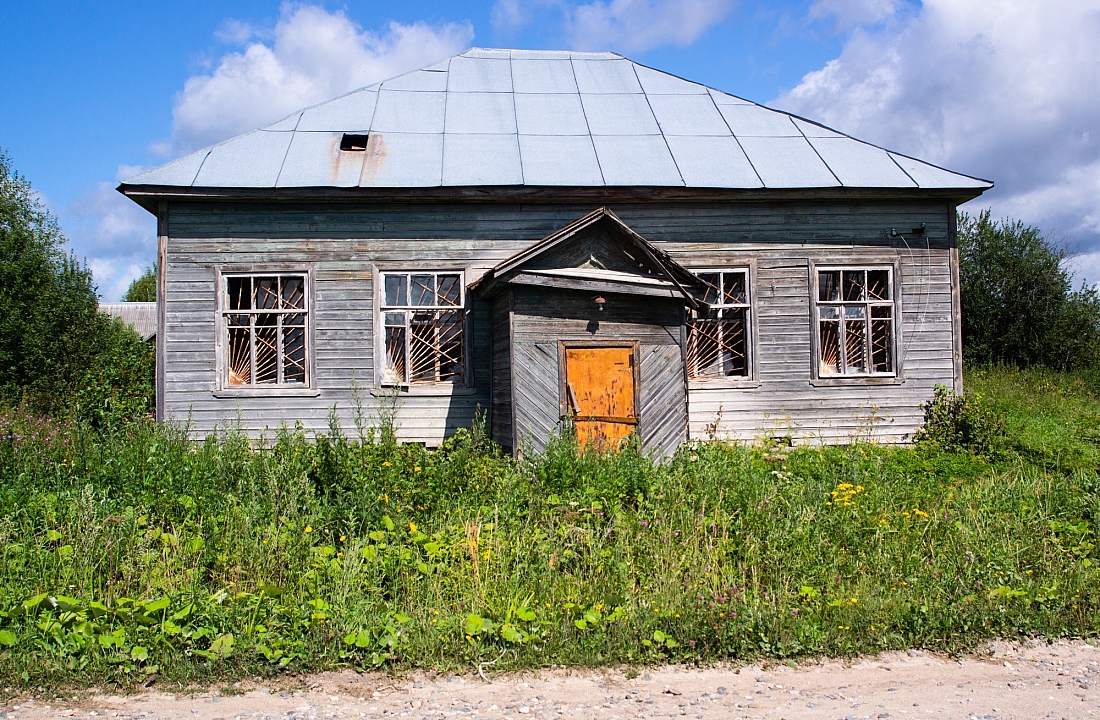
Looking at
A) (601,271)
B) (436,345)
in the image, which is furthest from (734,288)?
(436,345)

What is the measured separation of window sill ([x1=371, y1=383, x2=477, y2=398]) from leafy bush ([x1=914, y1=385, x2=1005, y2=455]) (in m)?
6.35

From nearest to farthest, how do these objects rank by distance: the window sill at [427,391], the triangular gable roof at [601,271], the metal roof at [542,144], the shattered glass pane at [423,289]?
the triangular gable roof at [601,271]
the window sill at [427,391]
the metal roof at [542,144]
the shattered glass pane at [423,289]

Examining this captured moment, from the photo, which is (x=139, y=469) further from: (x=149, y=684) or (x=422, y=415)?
(x=422, y=415)

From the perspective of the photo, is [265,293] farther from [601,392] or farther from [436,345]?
[601,392]

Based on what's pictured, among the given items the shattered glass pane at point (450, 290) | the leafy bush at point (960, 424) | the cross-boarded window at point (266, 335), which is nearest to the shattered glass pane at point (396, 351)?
the shattered glass pane at point (450, 290)

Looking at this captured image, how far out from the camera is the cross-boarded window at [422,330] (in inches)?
399

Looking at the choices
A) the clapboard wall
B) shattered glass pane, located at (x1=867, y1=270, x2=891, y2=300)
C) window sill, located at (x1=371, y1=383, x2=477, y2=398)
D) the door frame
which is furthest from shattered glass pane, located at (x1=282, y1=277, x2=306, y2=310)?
shattered glass pane, located at (x1=867, y1=270, x2=891, y2=300)

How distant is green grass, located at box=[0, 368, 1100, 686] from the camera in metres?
4.15

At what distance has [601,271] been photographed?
883 cm

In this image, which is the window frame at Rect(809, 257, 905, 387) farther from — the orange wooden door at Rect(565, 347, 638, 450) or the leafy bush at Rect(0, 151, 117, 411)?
the leafy bush at Rect(0, 151, 117, 411)

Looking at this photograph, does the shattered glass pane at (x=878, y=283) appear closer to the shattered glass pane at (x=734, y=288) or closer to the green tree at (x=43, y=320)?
the shattered glass pane at (x=734, y=288)

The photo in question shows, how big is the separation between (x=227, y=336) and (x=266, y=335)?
0.49m

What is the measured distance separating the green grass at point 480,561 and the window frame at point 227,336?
2.87 metres

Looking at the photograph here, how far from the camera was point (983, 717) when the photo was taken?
3.60 metres
